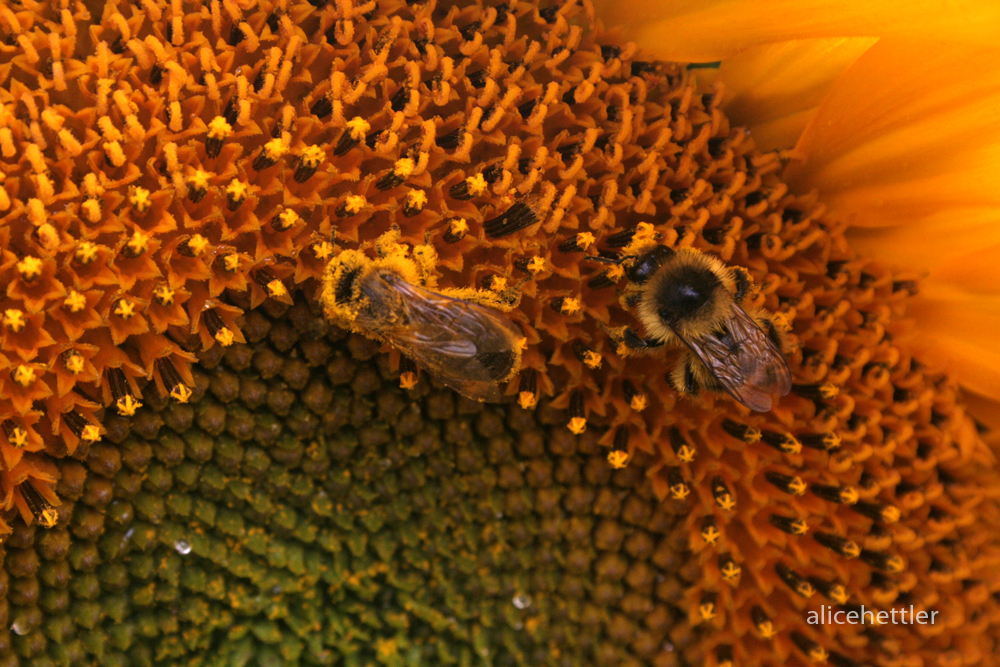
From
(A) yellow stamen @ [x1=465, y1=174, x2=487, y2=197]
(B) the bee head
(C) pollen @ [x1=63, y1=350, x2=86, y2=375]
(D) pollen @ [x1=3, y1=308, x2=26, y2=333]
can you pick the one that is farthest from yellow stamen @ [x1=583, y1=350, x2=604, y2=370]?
(D) pollen @ [x1=3, y1=308, x2=26, y2=333]

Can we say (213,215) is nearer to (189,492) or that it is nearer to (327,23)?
(327,23)

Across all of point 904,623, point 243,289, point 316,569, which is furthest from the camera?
point 904,623

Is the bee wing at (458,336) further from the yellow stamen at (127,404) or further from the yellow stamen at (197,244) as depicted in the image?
the yellow stamen at (127,404)

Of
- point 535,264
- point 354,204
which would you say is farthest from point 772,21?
point 354,204

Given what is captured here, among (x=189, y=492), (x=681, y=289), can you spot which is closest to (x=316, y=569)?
(x=189, y=492)

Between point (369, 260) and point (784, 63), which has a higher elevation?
point (784, 63)

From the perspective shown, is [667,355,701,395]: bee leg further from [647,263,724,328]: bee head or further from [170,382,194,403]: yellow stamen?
[170,382,194,403]: yellow stamen

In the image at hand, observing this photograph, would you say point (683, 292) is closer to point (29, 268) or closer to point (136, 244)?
point (136, 244)
